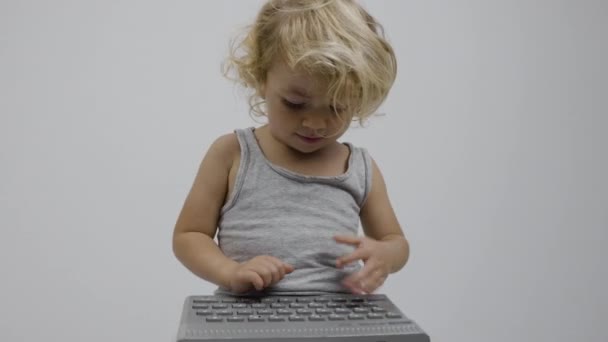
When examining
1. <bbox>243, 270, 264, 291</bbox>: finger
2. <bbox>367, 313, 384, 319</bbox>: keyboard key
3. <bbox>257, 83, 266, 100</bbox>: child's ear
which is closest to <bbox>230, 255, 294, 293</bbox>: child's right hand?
<bbox>243, 270, 264, 291</bbox>: finger

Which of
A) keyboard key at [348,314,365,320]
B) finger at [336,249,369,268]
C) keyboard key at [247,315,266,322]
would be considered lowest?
keyboard key at [348,314,365,320]

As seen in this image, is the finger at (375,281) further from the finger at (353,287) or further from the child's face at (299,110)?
the child's face at (299,110)

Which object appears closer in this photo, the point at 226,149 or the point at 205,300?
→ the point at 205,300

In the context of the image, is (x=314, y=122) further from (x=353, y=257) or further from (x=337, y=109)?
(x=353, y=257)

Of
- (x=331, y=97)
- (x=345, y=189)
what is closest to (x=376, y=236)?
(x=345, y=189)

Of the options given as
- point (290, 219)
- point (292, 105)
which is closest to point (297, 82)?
point (292, 105)

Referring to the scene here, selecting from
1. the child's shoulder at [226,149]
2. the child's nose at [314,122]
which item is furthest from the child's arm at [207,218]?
the child's nose at [314,122]

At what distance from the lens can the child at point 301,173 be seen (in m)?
0.79

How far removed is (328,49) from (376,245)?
20cm

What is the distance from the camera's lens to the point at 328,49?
0.79 metres

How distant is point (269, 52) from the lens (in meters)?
0.85

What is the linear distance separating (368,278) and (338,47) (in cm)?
23

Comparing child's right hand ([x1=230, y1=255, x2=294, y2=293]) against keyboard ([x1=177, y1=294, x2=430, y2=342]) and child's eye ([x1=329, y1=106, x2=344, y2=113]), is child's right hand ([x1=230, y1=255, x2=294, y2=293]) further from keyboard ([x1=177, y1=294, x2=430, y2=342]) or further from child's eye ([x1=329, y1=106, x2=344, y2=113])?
child's eye ([x1=329, y1=106, x2=344, y2=113])

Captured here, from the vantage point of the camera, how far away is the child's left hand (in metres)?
0.77
